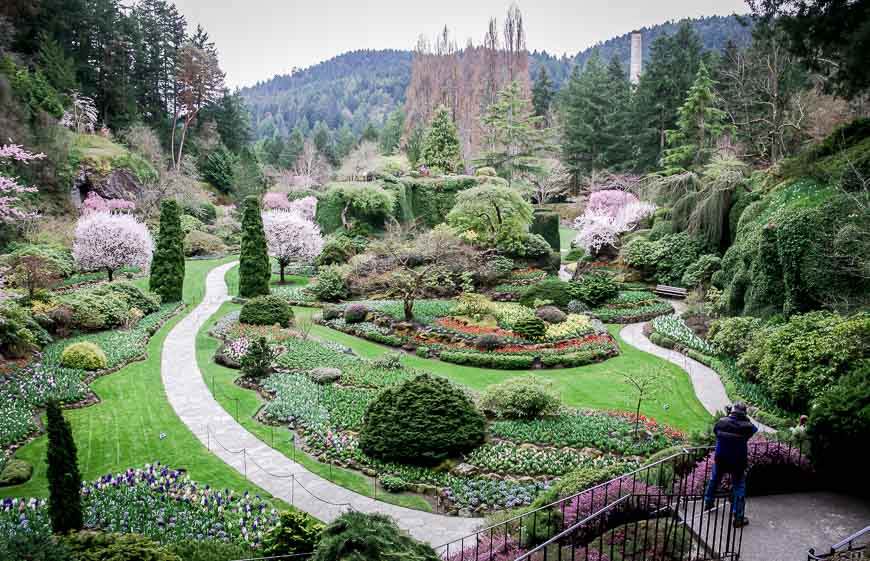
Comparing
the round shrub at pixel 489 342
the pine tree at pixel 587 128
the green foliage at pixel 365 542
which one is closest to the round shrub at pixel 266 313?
the round shrub at pixel 489 342

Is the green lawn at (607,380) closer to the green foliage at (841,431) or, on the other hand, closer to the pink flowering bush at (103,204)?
the green foliage at (841,431)

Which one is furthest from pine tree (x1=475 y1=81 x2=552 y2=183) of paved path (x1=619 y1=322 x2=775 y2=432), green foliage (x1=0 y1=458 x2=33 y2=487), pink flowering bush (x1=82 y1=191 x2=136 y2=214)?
green foliage (x1=0 y1=458 x2=33 y2=487)

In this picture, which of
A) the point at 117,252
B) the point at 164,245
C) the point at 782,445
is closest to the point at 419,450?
the point at 782,445

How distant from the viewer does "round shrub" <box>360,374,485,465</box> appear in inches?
462

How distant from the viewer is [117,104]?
49.6m

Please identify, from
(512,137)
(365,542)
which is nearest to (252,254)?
(365,542)

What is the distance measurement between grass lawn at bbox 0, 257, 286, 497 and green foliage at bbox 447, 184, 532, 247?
51.4 ft

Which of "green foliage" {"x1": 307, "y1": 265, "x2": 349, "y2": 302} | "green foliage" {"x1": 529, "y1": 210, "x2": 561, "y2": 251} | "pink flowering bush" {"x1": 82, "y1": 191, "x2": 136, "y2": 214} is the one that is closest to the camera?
"green foliage" {"x1": 307, "y1": 265, "x2": 349, "y2": 302}

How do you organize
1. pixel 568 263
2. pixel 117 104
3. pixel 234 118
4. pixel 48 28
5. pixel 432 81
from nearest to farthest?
pixel 568 263, pixel 48 28, pixel 117 104, pixel 234 118, pixel 432 81

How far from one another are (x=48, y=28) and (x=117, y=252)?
2885 cm

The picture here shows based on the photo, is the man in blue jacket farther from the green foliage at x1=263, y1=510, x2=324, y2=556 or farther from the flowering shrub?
the flowering shrub

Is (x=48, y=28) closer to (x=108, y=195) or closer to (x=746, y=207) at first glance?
(x=108, y=195)

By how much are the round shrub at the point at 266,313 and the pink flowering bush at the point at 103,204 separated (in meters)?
18.3

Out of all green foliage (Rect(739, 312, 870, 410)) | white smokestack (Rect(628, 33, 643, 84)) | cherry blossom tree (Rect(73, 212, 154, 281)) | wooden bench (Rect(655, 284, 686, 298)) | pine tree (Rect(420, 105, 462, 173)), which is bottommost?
wooden bench (Rect(655, 284, 686, 298))
